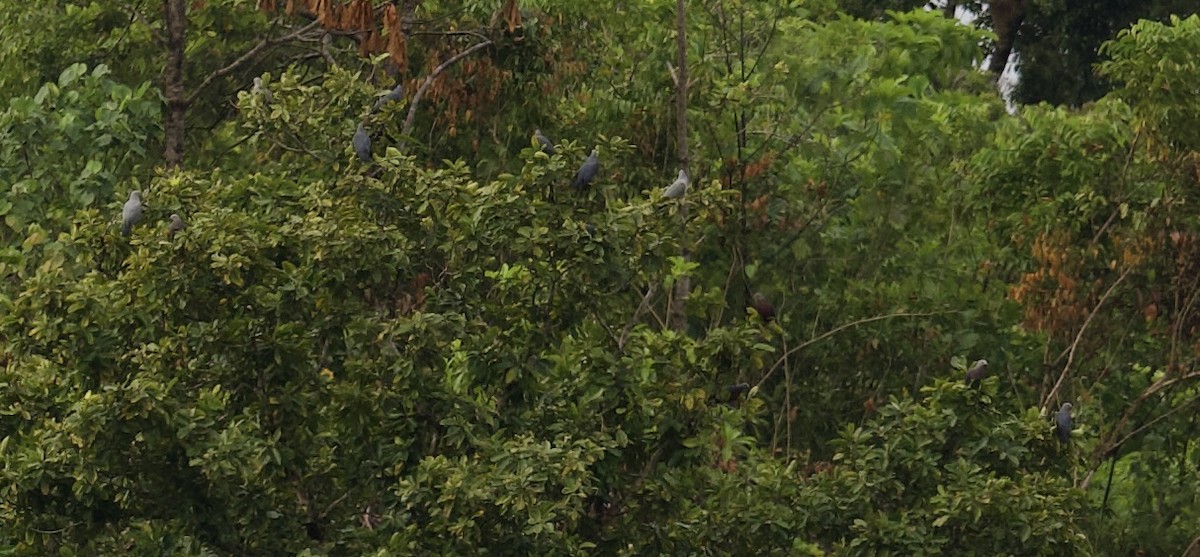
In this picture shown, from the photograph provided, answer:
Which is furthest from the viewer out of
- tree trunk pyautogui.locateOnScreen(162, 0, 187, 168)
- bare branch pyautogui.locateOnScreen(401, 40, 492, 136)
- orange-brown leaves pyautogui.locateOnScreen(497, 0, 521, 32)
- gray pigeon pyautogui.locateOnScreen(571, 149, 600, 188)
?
tree trunk pyautogui.locateOnScreen(162, 0, 187, 168)

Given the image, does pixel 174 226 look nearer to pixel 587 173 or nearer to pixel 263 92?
pixel 263 92

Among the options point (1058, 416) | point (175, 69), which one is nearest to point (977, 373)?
point (1058, 416)

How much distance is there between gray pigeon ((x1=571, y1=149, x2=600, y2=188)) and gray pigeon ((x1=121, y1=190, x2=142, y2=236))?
192 centimetres

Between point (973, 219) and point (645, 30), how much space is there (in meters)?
2.86

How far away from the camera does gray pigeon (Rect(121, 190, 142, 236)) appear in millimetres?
9633

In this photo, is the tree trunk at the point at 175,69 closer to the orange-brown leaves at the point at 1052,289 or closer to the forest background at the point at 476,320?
the forest background at the point at 476,320

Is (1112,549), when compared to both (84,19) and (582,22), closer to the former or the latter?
(582,22)

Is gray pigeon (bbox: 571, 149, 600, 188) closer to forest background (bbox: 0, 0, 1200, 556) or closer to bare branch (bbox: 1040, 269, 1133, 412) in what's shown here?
forest background (bbox: 0, 0, 1200, 556)

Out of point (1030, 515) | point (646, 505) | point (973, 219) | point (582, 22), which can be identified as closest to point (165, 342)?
point (646, 505)

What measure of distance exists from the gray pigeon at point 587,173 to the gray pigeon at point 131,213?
6.30 ft

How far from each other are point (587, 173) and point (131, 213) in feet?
6.60

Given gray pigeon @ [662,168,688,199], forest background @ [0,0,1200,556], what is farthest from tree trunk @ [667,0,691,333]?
gray pigeon @ [662,168,688,199]

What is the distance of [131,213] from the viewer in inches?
380

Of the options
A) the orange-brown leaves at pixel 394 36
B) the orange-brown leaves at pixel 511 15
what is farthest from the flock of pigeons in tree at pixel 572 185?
the orange-brown leaves at pixel 511 15
